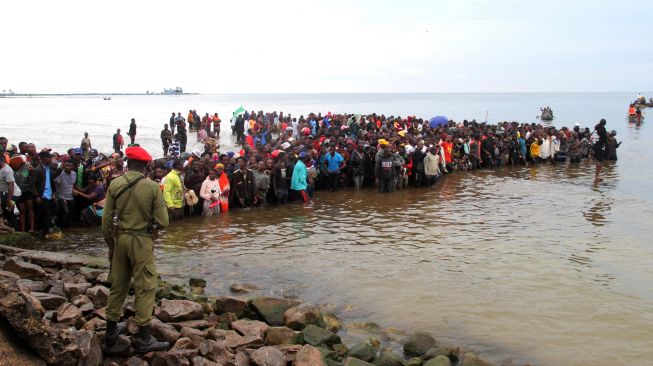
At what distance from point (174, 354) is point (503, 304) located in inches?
190

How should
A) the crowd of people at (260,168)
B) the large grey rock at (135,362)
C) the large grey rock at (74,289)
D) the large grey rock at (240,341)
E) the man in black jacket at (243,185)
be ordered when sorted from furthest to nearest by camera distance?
1. the man in black jacket at (243,185)
2. the crowd of people at (260,168)
3. the large grey rock at (74,289)
4. the large grey rock at (240,341)
5. the large grey rock at (135,362)

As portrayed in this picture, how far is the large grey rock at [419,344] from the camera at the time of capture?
6.41m

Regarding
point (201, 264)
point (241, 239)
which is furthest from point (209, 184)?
point (201, 264)

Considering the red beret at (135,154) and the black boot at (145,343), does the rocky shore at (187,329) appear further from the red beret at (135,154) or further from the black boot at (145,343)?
the red beret at (135,154)

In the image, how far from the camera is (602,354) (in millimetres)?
6547

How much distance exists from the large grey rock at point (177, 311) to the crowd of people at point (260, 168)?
4917mm

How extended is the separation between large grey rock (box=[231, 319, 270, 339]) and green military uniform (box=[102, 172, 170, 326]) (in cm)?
139

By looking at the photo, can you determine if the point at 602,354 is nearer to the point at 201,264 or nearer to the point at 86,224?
the point at 201,264

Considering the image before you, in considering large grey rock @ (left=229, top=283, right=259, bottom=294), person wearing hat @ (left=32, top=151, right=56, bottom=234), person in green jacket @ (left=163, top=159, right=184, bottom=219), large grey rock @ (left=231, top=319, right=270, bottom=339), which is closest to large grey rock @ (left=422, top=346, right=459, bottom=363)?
large grey rock @ (left=231, top=319, right=270, bottom=339)

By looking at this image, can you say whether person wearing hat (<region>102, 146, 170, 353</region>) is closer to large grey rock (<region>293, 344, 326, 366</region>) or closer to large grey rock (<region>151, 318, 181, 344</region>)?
large grey rock (<region>151, 318, 181, 344</region>)

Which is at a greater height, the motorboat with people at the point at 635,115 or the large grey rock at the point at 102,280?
the motorboat with people at the point at 635,115

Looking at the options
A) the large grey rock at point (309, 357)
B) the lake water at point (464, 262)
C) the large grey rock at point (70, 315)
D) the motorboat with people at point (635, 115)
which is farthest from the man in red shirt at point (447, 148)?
the motorboat with people at point (635, 115)

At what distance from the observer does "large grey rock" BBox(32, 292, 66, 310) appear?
6.08 metres

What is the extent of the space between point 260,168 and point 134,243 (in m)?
9.44
